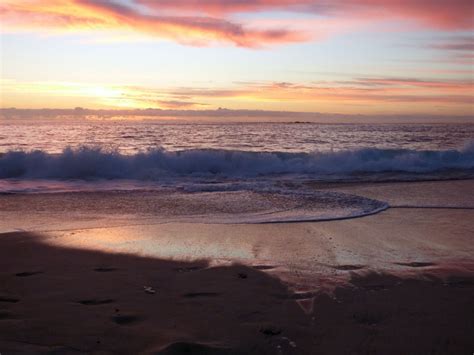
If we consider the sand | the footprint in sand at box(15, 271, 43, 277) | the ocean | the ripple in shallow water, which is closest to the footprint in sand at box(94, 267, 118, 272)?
the sand

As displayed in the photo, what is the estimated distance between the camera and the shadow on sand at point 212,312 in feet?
12.0

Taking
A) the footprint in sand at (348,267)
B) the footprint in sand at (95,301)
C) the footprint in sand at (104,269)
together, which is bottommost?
the footprint in sand at (104,269)

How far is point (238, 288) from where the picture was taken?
197 inches

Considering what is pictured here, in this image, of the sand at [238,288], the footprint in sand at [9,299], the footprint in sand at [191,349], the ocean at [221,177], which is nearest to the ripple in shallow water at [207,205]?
the ocean at [221,177]

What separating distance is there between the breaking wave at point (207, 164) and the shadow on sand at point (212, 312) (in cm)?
1114

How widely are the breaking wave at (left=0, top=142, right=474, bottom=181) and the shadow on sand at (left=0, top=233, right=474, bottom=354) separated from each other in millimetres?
11144

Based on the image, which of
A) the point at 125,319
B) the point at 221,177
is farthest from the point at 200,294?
the point at 221,177

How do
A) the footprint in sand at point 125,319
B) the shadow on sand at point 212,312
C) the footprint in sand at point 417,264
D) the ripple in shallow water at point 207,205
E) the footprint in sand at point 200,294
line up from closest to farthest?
1. the shadow on sand at point 212,312
2. the footprint in sand at point 125,319
3. the footprint in sand at point 200,294
4. the footprint in sand at point 417,264
5. the ripple in shallow water at point 207,205

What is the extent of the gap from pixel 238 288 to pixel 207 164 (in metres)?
15.0

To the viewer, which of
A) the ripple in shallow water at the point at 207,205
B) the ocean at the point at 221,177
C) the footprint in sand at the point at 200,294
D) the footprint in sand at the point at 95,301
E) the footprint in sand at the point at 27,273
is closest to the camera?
the footprint in sand at the point at 95,301

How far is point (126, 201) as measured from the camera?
443 inches

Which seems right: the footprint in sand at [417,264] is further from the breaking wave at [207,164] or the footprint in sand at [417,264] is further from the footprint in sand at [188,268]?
the breaking wave at [207,164]

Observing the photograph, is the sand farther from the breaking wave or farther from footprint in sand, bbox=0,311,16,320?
the breaking wave

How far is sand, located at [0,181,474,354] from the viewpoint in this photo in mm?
3730
